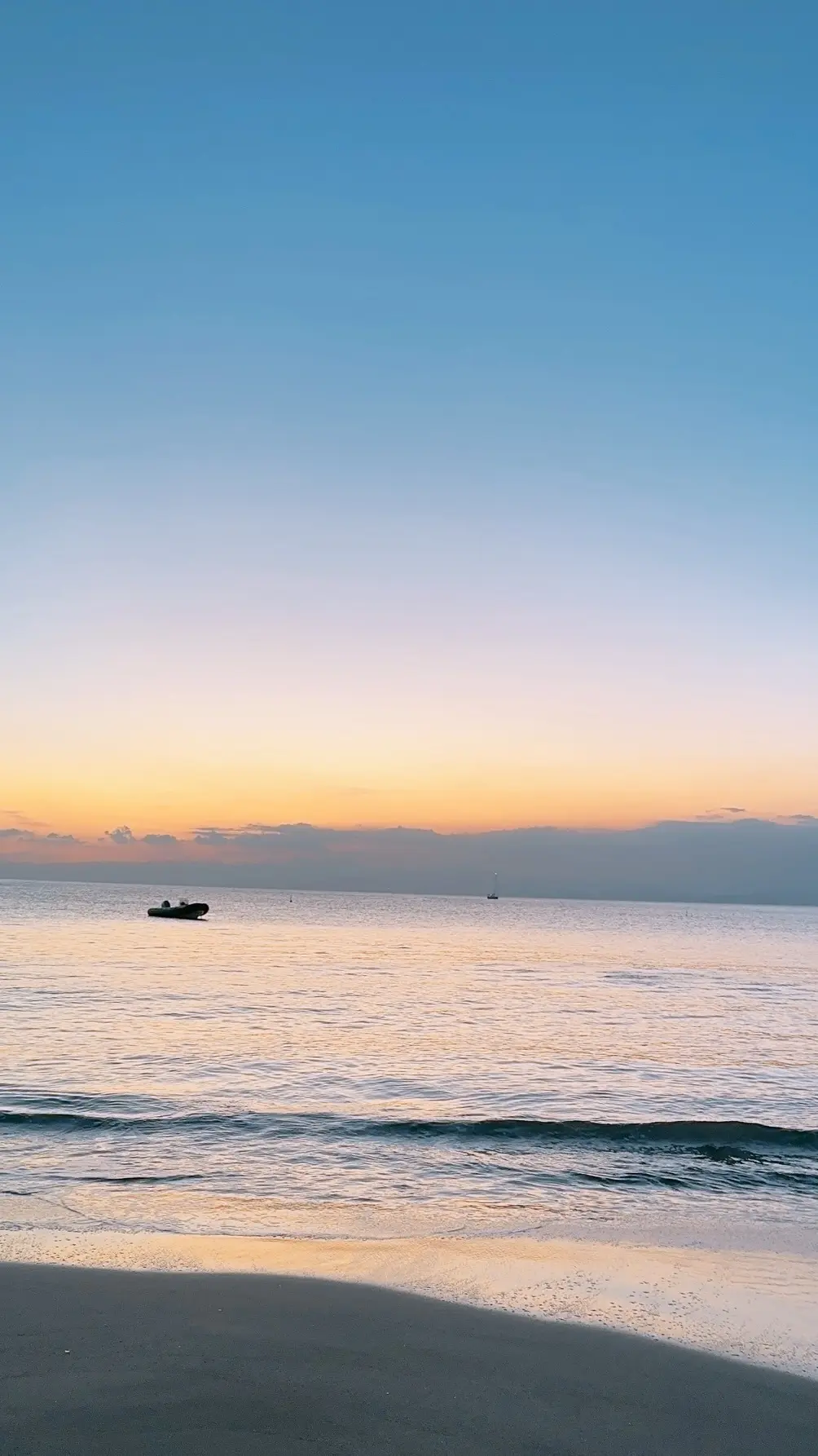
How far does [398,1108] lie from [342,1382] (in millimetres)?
15319

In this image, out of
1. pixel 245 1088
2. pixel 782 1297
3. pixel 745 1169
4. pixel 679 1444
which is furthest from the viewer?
pixel 245 1088

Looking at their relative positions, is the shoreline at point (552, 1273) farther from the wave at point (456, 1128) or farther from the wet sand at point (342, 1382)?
the wave at point (456, 1128)

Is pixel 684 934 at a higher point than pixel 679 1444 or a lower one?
lower

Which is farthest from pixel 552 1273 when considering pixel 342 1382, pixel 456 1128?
pixel 456 1128

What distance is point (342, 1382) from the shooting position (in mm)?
7816

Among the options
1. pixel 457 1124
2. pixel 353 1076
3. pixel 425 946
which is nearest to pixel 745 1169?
pixel 457 1124

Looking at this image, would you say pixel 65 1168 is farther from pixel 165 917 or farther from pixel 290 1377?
pixel 165 917

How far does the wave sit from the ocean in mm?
70

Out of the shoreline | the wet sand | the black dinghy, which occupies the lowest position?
the black dinghy

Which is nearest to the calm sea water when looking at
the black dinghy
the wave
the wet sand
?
the wave

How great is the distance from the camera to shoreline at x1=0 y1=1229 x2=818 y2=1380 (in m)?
9.55

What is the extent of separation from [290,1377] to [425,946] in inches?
3921

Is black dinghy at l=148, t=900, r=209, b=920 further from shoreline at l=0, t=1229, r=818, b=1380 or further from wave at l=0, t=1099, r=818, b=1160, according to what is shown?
shoreline at l=0, t=1229, r=818, b=1380

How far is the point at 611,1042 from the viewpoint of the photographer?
3550cm
